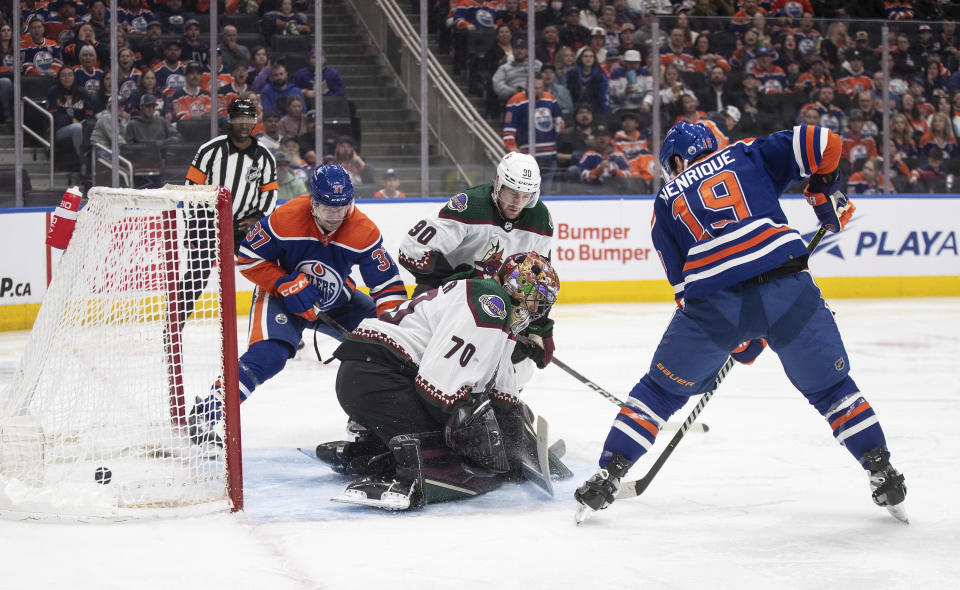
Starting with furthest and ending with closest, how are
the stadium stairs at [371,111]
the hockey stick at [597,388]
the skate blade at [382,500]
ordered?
the stadium stairs at [371,111], the hockey stick at [597,388], the skate blade at [382,500]

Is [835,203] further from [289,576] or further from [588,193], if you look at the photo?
[588,193]

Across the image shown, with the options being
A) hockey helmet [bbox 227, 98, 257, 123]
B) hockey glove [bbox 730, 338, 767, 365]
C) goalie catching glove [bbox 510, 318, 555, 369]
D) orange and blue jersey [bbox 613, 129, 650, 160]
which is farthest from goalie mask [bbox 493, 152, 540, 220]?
orange and blue jersey [bbox 613, 129, 650, 160]

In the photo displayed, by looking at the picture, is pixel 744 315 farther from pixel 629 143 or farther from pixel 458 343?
pixel 629 143

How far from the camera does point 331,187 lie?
3.57 meters

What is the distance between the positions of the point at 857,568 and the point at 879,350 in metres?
3.72

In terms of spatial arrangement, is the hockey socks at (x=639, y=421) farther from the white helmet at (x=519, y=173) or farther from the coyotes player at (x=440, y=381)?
the white helmet at (x=519, y=173)

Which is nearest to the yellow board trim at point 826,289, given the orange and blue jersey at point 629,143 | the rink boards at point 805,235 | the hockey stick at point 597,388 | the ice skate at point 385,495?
the rink boards at point 805,235

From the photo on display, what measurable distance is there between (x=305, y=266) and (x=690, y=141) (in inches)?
55.6

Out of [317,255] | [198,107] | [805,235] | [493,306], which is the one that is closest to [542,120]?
[805,235]

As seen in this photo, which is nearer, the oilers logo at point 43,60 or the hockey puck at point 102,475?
the hockey puck at point 102,475

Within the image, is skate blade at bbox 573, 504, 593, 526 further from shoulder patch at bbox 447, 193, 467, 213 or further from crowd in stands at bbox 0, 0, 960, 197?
crowd in stands at bbox 0, 0, 960, 197

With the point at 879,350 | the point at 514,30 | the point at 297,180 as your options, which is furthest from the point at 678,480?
the point at 514,30

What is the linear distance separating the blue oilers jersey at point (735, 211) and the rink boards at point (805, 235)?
15.7 ft

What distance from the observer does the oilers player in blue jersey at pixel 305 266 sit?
3.59 metres
